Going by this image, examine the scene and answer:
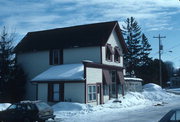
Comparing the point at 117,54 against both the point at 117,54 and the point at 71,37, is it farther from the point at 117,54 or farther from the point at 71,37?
the point at 71,37

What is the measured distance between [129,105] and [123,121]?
1320 cm

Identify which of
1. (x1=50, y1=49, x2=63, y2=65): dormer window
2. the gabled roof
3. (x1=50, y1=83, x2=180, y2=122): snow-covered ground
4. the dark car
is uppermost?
the gabled roof

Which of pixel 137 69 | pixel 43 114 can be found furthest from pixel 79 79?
pixel 137 69

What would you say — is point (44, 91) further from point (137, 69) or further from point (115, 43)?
point (137, 69)

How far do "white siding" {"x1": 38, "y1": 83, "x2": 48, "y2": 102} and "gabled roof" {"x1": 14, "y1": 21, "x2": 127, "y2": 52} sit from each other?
21.5 ft

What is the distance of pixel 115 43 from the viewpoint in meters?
39.8

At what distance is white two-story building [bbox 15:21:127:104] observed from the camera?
3098cm

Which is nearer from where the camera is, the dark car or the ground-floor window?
the dark car

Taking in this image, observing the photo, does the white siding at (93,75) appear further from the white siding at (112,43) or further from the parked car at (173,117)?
the parked car at (173,117)

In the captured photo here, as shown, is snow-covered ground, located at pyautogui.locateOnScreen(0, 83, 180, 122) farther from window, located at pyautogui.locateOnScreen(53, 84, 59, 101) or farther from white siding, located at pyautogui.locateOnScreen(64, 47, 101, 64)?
white siding, located at pyautogui.locateOnScreen(64, 47, 101, 64)

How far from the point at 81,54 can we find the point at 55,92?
6.43 m

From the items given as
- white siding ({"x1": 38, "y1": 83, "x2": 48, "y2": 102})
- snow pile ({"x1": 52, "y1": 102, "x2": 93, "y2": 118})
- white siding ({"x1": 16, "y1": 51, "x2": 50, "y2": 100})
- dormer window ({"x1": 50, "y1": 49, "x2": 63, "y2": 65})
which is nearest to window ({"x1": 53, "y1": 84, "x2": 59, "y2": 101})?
white siding ({"x1": 38, "y1": 83, "x2": 48, "y2": 102})

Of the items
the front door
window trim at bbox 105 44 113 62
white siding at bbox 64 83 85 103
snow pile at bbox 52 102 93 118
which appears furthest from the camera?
window trim at bbox 105 44 113 62

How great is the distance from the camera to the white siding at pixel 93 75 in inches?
1217
